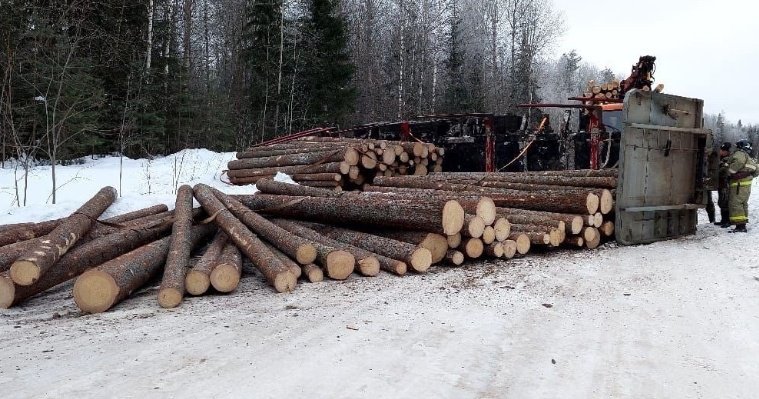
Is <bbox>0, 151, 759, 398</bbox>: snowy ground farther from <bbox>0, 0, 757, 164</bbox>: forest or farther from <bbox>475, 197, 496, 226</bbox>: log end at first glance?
<bbox>0, 0, 757, 164</bbox>: forest

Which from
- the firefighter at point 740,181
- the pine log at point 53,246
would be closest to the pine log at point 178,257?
the pine log at point 53,246

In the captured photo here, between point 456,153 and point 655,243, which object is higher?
point 456,153

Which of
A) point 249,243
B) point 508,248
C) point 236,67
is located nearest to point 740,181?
point 508,248

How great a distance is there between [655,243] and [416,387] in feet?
19.7

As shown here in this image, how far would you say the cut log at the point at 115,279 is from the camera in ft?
13.5

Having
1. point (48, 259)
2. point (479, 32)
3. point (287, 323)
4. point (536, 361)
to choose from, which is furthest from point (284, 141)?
point (479, 32)

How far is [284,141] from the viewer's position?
46.8 ft

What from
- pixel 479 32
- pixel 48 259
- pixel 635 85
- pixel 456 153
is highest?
pixel 479 32

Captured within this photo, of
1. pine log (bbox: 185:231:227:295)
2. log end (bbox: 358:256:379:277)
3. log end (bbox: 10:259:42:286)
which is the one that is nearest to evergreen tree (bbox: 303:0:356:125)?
log end (bbox: 358:256:379:277)

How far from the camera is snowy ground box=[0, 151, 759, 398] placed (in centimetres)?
268

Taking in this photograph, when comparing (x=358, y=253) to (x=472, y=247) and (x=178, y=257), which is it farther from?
(x=178, y=257)

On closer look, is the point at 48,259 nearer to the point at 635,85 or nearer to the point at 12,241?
the point at 12,241

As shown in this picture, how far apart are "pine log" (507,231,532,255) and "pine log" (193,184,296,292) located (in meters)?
2.62

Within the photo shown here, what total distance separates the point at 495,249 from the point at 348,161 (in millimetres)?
4766
